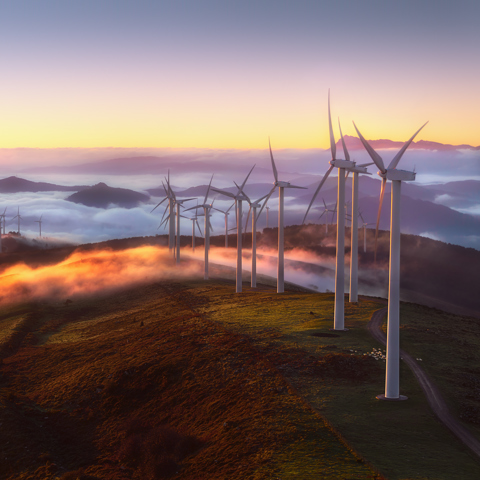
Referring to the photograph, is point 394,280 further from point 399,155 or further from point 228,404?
point 228,404

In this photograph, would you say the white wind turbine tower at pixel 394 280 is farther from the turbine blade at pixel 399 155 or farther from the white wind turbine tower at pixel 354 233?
the white wind turbine tower at pixel 354 233

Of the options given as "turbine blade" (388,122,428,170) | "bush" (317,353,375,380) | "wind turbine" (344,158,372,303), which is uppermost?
"turbine blade" (388,122,428,170)

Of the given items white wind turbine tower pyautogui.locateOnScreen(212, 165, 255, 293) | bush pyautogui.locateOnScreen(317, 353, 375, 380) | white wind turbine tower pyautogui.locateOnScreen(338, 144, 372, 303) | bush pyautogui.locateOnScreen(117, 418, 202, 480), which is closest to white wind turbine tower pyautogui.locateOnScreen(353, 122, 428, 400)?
bush pyautogui.locateOnScreen(317, 353, 375, 380)

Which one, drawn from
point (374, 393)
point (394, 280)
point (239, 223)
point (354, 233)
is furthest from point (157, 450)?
point (239, 223)

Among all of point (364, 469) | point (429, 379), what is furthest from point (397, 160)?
point (364, 469)

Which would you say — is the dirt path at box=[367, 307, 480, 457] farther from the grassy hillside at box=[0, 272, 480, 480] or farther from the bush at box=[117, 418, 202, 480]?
the bush at box=[117, 418, 202, 480]
